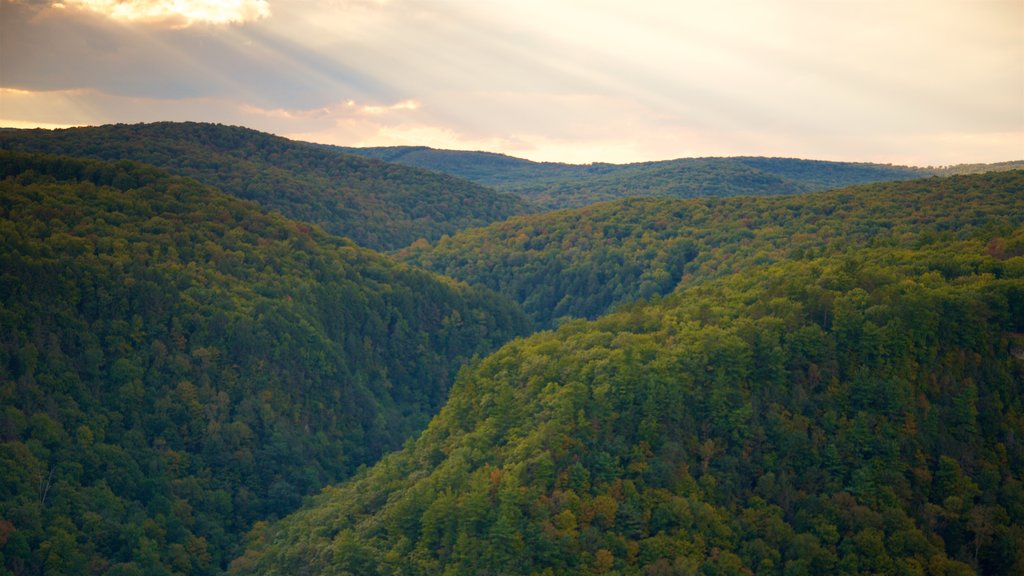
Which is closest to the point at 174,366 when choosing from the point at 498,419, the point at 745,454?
the point at 498,419

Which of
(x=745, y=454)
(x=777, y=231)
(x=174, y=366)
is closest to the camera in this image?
(x=745, y=454)

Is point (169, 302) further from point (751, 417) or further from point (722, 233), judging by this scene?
point (722, 233)

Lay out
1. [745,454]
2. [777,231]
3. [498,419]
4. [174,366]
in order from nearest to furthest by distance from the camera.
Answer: [745,454], [498,419], [174,366], [777,231]

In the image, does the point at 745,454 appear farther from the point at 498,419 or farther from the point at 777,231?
the point at 777,231

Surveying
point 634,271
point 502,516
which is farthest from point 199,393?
point 634,271

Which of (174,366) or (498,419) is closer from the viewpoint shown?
(498,419)

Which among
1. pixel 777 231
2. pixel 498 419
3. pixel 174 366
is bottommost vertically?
pixel 174 366

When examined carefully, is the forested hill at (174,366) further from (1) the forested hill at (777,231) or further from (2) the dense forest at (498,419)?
(1) the forested hill at (777,231)

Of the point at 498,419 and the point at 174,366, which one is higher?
the point at 498,419
